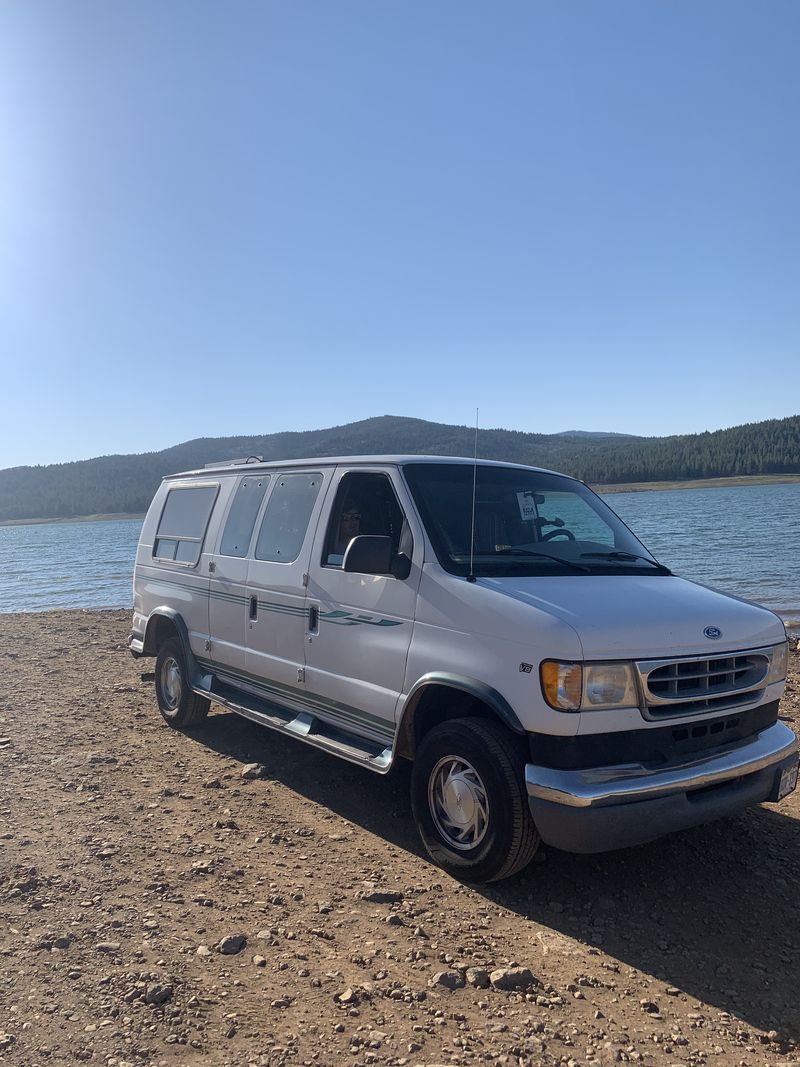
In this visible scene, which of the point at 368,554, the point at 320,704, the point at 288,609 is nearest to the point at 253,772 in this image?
the point at 320,704

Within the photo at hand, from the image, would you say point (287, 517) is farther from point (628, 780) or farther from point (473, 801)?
point (628, 780)

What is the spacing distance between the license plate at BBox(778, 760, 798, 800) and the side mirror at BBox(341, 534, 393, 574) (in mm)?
2344

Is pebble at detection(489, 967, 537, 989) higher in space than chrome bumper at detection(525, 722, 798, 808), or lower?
lower

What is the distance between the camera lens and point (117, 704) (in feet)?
27.2

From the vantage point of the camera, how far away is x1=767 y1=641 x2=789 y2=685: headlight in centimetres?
425

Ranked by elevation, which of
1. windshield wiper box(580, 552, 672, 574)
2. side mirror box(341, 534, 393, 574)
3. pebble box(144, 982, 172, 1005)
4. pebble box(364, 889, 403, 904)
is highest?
side mirror box(341, 534, 393, 574)

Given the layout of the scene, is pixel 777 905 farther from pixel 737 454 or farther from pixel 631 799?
pixel 737 454

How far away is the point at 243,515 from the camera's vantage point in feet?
20.5

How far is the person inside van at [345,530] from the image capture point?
5145 millimetres

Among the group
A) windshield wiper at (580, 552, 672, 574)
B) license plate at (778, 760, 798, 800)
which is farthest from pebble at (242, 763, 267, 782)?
license plate at (778, 760, 798, 800)

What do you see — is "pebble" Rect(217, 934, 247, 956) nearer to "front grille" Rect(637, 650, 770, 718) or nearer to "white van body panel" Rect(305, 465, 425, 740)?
"white van body panel" Rect(305, 465, 425, 740)

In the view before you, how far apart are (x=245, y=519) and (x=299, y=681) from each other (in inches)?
59.5

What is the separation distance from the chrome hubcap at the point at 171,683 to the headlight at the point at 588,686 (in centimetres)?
434

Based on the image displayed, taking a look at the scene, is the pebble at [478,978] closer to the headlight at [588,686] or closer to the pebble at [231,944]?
the pebble at [231,944]
